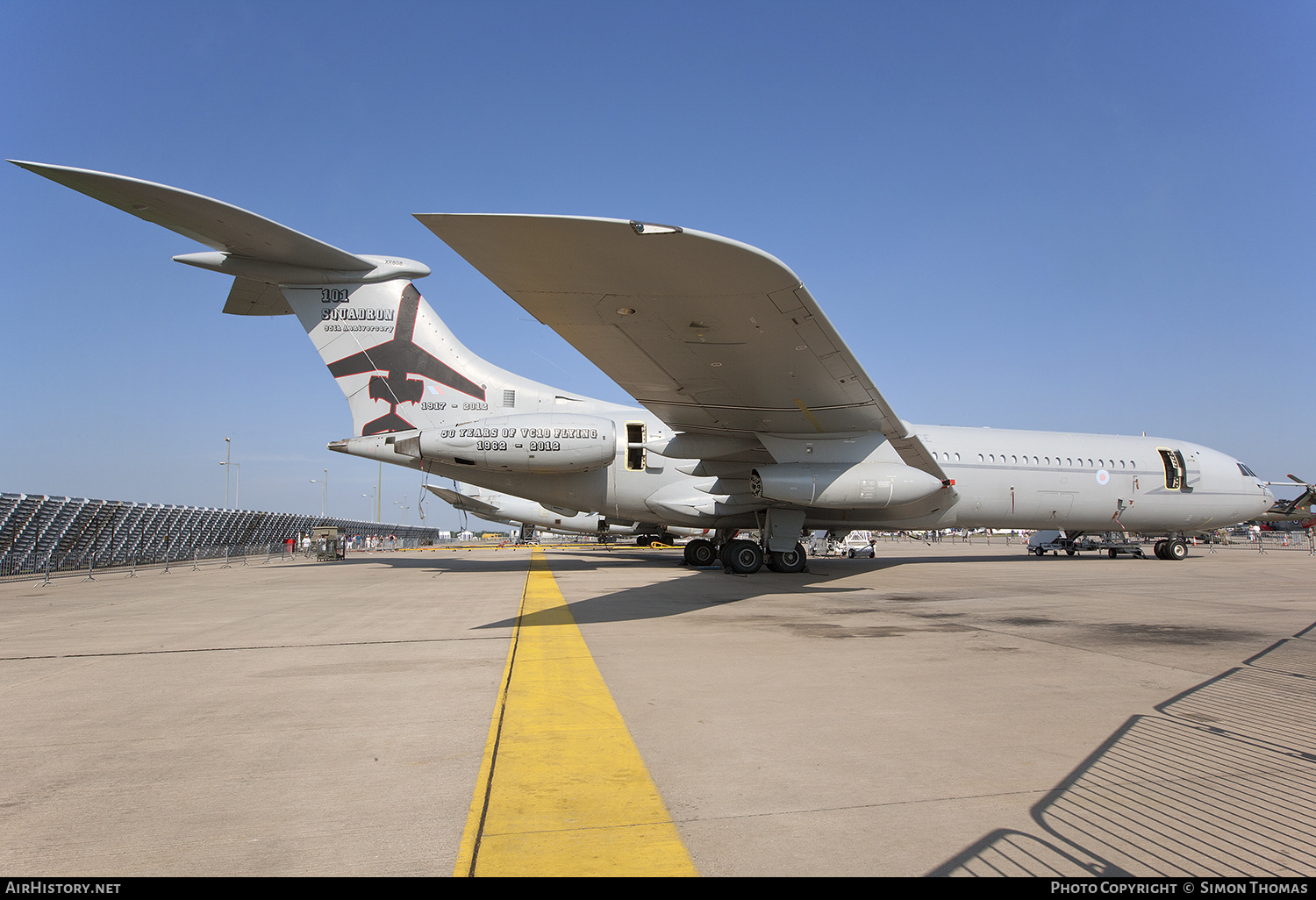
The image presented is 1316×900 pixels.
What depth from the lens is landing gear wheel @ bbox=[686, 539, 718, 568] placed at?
19.0 meters

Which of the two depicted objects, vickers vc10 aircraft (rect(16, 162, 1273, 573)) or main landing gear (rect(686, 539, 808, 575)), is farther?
main landing gear (rect(686, 539, 808, 575))

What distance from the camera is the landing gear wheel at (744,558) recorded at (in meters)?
14.6

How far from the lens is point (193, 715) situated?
4.13 metres

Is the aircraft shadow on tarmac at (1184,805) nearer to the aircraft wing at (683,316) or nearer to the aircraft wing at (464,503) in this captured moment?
the aircraft wing at (683,316)

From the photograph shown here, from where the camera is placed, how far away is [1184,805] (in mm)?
2670

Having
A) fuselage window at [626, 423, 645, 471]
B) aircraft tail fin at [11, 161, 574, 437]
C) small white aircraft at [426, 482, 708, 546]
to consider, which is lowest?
small white aircraft at [426, 482, 708, 546]

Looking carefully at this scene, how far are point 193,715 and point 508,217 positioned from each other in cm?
403

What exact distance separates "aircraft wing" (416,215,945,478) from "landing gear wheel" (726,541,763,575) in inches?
132

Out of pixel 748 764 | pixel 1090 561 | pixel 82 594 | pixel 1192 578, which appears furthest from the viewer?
pixel 1090 561

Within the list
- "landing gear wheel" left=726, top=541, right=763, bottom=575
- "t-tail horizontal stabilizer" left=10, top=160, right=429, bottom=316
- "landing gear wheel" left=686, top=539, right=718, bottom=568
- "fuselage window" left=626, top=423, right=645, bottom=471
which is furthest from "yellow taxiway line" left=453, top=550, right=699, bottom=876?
"landing gear wheel" left=686, top=539, right=718, bottom=568

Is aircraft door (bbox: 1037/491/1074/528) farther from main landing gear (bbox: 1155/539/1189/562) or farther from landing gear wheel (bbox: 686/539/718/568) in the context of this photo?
landing gear wheel (bbox: 686/539/718/568)

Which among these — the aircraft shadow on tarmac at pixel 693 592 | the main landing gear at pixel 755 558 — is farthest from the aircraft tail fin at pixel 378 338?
the main landing gear at pixel 755 558
